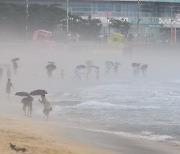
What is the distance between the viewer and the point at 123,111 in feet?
75.4

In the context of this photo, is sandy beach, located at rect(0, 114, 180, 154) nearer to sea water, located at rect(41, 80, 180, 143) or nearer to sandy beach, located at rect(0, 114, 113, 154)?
sandy beach, located at rect(0, 114, 113, 154)

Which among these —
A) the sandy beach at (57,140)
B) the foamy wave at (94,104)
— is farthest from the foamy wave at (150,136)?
the foamy wave at (94,104)

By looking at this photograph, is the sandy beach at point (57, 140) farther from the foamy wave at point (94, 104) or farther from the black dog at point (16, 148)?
the foamy wave at point (94, 104)

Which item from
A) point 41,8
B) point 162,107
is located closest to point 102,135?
point 162,107

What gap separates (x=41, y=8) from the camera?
69.8m

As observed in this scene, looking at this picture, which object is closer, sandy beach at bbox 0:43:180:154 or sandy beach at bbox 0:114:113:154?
sandy beach at bbox 0:114:113:154

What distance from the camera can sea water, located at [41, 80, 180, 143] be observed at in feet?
59.0

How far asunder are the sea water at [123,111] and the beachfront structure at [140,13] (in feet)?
163

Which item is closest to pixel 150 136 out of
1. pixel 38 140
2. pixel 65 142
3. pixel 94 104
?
pixel 65 142

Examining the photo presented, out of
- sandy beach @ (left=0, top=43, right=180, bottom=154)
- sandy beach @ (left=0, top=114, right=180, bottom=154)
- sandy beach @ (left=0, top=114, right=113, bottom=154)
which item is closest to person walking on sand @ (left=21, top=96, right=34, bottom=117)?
sandy beach @ (left=0, top=43, right=180, bottom=154)

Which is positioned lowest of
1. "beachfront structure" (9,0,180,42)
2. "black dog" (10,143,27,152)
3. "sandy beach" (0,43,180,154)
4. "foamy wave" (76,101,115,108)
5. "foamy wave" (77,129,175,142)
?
"foamy wave" (77,129,175,142)

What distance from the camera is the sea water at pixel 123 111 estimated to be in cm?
1798

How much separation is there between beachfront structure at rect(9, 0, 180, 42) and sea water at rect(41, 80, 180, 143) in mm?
49584

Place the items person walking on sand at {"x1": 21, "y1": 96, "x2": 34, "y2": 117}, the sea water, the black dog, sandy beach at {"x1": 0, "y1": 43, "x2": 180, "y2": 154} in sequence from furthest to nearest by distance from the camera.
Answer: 1. person walking on sand at {"x1": 21, "y1": 96, "x2": 34, "y2": 117}
2. the sea water
3. sandy beach at {"x1": 0, "y1": 43, "x2": 180, "y2": 154}
4. the black dog
